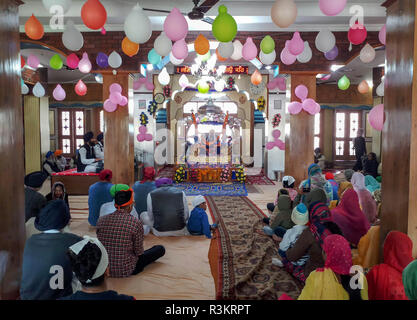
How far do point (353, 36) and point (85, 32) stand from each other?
464 cm

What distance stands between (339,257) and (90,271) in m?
1.33

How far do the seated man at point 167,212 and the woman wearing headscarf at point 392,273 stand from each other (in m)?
2.48

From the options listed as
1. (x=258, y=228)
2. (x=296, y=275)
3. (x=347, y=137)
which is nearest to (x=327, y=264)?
(x=296, y=275)

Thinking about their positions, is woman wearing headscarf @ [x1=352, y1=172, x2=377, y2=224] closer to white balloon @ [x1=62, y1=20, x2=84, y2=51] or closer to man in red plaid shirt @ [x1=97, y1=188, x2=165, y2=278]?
man in red plaid shirt @ [x1=97, y1=188, x2=165, y2=278]

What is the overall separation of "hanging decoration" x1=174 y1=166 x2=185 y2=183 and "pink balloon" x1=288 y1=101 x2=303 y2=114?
3635mm

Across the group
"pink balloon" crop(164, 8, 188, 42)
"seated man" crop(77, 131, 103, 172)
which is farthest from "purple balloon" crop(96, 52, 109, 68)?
"pink balloon" crop(164, 8, 188, 42)

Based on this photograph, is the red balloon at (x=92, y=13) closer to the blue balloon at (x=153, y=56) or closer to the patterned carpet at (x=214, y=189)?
the blue balloon at (x=153, y=56)

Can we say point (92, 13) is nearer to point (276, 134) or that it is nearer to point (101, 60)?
point (101, 60)

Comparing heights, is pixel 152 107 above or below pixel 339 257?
above

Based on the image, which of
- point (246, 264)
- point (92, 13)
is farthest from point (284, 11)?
point (246, 264)

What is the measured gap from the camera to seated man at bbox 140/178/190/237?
4188mm

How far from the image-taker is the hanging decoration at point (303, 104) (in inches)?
243

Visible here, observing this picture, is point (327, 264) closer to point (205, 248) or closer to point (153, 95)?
point (205, 248)

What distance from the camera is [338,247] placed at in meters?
1.92
